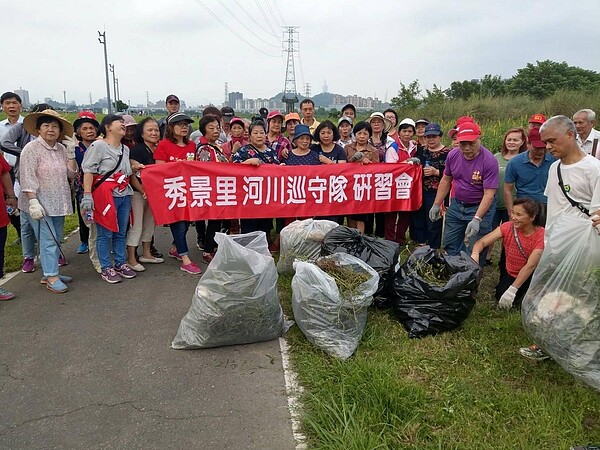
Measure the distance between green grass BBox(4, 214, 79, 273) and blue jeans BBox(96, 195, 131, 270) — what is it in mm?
1147

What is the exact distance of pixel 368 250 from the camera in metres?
3.75

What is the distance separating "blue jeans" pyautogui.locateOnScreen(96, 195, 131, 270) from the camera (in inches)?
172

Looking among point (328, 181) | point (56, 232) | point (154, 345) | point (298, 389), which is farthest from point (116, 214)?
point (298, 389)

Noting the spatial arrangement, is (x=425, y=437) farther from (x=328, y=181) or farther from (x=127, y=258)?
(x=127, y=258)

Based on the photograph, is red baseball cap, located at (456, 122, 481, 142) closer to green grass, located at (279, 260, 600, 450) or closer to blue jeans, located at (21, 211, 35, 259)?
green grass, located at (279, 260, 600, 450)

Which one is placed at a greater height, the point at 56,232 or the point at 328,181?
the point at 328,181

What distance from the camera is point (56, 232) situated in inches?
169

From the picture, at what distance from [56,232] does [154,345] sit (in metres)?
1.90

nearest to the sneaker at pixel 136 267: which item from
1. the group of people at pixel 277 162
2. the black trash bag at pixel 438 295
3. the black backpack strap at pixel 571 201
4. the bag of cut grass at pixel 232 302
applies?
the group of people at pixel 277 162

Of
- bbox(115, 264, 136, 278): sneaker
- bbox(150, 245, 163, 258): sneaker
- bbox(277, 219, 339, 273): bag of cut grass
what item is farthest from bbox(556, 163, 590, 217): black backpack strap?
bbox(150, 245, 163, 258): sneaker

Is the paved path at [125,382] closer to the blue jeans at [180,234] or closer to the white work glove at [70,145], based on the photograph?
the blue jeans at [180,234]

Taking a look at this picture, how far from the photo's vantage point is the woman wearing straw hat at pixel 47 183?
392 centimetres

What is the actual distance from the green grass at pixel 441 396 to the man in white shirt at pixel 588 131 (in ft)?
8.75

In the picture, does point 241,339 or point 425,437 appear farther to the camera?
point 241,339
